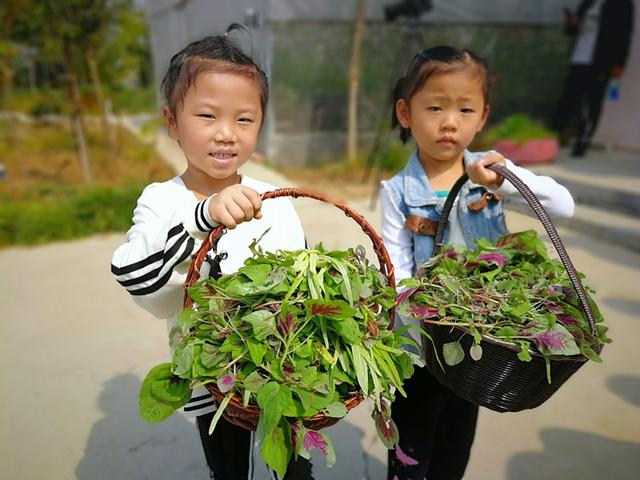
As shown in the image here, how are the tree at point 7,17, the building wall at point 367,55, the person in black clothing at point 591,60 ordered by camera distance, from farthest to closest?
the building wall at point 367,55
the person in black clothing at point 591,60
the tree at point 7,17

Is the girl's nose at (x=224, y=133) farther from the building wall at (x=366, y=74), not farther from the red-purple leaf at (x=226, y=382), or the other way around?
the building wall at (x=366, y=74)

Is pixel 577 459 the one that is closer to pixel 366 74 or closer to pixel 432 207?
pixel 432 207

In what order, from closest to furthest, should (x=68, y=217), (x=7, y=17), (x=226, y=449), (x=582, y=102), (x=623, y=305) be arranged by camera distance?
(x=226, y=449)
(x=623, y=305)
(x=68, y=217)
(x=7, y=17)
(x=582, y=102)

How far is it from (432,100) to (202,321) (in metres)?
0.94

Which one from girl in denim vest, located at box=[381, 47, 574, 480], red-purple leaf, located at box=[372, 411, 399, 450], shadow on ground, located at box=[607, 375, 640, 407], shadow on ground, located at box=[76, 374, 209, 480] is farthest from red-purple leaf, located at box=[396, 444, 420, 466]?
shadow on ground, located at box=[607, 375, 640, 407]

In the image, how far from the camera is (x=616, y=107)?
25.1 ft

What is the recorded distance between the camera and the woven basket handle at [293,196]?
1.10 meters

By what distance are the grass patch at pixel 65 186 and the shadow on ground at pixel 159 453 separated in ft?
9.48

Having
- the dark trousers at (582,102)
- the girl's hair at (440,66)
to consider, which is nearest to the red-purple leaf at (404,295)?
the girl's hair at (440,66)

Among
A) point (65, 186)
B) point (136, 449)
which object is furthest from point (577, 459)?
point (65, 186)

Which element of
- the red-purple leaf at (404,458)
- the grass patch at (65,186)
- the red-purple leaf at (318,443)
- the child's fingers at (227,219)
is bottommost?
the grass patch at (65,186)

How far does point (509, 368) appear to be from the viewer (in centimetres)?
113

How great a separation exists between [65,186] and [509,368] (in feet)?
20.2

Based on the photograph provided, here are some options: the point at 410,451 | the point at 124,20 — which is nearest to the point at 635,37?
the point at 124,20
